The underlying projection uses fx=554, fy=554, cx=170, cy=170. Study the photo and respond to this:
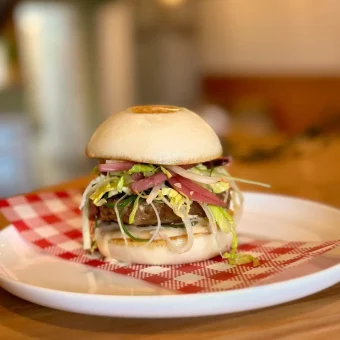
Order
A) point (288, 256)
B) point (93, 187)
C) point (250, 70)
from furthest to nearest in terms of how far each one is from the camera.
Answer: point (250, 70) → point (93, 187) → point (288, 256)

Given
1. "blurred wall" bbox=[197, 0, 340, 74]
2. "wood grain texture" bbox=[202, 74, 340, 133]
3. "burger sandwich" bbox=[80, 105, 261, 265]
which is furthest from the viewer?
"blurred wall" bbox=[197, 0, 340, 74]

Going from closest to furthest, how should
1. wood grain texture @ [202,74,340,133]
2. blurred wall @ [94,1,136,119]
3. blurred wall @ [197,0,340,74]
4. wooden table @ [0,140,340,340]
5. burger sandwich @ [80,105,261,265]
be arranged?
wooden table @ [0,140,340,340], burger sandwich @ [80,105,261,265], wood grain texture @ [202,74,340,133], blurred wall @ [197,0,340,74], blurred wall @ [94,1,136,119]

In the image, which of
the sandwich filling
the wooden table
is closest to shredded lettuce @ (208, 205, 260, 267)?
the sandwich filling

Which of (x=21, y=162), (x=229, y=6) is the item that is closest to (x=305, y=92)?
(x=229, y=6)

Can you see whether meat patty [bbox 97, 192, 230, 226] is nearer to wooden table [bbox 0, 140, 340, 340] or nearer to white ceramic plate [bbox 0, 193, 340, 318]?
white ceramic plate [bbox 0, 193, 340, 318]

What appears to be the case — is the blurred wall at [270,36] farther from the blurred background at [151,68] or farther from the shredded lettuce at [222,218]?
the shredded lettuce at [222,218]

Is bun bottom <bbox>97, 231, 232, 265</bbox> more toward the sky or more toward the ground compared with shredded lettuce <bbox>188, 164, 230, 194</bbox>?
more toward the ground

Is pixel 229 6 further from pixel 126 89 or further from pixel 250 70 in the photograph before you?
pixel 126 89

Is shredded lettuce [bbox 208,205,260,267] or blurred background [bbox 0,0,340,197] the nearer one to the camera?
shredded lettuce [bbox 208,205,260,267]
